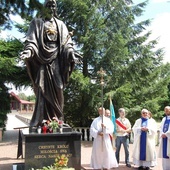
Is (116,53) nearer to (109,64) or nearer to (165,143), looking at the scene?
(109,64)

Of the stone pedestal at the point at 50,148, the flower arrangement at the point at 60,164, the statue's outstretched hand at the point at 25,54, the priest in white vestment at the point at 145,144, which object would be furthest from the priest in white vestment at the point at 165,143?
the statue's outstretched hand at the point at 25,54

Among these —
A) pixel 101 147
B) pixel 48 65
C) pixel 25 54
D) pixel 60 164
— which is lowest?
pixel 60 164

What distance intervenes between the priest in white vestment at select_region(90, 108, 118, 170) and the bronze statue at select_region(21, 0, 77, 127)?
117 cm

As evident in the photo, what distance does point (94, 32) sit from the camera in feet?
51.3

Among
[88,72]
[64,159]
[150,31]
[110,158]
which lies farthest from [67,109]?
[64,159]

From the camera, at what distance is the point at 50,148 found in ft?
22.2

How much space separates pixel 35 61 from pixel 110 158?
316cm

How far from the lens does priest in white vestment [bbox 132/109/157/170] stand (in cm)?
808

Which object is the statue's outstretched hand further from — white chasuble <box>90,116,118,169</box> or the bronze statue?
white chasuble <box>90,116,118,169</box>

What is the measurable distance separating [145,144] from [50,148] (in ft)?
9.20

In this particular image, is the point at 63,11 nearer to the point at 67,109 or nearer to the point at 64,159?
the point at 67,109

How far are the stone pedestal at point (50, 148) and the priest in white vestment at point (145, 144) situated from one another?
2075 millimetres

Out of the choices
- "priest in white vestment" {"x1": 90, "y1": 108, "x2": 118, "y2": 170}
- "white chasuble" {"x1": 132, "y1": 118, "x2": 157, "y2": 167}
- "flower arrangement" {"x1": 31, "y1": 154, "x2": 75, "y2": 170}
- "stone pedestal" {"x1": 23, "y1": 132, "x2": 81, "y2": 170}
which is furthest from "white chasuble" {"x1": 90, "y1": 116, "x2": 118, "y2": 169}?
"flower arrangement" {"x1": 31, "y1": 154, "x2": 75, "y2": 170}

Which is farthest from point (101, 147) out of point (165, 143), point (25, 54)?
point (25, 54)
